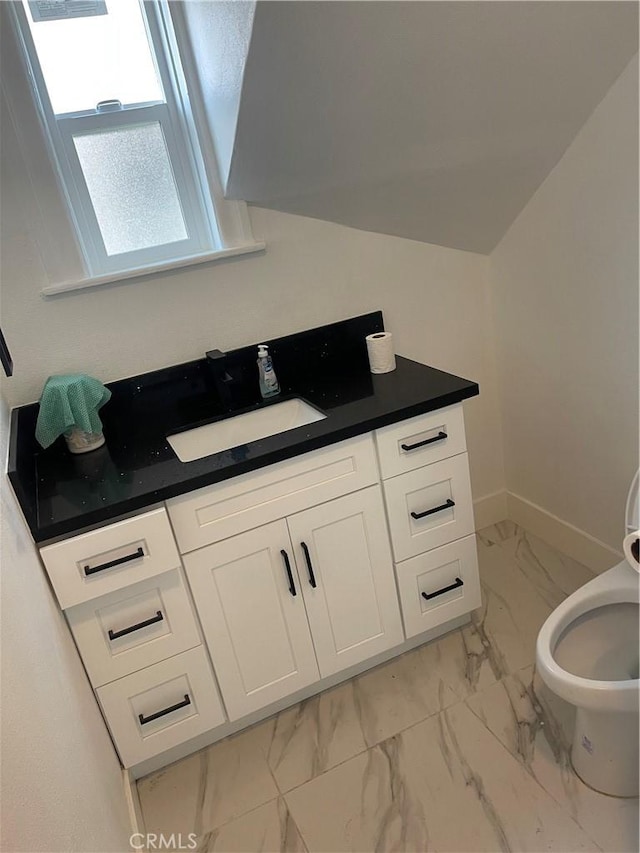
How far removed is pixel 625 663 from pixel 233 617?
0.99 metres

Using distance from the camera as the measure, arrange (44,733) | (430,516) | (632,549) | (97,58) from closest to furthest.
Result: (44,733)
(632,549)
(97,58)
(430,516)

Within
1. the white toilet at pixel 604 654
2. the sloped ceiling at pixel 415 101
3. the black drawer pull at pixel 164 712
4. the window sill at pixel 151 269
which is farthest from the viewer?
the window sill at pixel 151 269

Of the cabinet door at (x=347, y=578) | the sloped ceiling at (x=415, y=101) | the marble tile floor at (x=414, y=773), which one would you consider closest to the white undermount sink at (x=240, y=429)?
the cabinet door at (x=347, y=578)

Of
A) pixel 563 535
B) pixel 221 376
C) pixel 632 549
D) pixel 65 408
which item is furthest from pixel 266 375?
pixel 563 535

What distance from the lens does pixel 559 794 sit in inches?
60.2

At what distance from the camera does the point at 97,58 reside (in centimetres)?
179

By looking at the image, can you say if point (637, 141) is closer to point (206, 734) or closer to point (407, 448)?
point (407, 448)

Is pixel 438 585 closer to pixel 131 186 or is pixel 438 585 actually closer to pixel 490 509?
pixel 490 509

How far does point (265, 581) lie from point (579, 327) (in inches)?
48.9

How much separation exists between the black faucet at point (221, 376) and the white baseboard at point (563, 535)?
4.21 ft

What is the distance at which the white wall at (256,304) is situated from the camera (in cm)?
178

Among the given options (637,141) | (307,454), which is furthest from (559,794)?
(637,141)

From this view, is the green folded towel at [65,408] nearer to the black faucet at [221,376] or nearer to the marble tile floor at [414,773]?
the black faucet at [221,376]

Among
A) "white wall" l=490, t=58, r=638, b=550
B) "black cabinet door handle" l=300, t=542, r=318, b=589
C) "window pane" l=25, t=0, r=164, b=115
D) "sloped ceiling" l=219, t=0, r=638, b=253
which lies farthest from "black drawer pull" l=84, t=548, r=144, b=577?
"white wall" l=490, t=58, r=638, b=550
